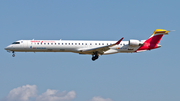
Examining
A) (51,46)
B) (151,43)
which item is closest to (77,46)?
(51,46)

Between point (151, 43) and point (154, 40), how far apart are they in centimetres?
74

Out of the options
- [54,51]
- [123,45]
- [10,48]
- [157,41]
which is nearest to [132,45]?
[123,45]

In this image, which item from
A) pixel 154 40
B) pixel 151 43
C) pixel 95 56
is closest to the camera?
pixel 95 56

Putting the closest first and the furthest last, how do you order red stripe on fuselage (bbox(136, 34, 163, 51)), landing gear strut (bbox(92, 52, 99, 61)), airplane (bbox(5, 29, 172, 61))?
1. airplane (bbox(5, 29, 172, 61))
2. landing gear strut (bbox(92, 52, 99, 61))
3. red stripe on fuselage (bbox(136, 34, 163, 51))

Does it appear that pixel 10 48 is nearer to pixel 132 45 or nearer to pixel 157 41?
pixel 132 45

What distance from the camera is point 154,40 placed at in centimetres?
5053

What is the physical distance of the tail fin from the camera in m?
49.9

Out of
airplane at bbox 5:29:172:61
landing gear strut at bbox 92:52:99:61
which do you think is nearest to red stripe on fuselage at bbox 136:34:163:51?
airplane at bbox 5:29:172:61

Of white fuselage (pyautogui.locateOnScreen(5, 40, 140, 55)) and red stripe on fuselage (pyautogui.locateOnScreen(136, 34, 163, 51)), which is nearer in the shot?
white fuselage (pyautogui.locateOnScreen(5, 40, 140, 55))

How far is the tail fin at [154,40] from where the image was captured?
49.9 metres

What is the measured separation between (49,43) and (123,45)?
10993 millimetres

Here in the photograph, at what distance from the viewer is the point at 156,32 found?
51062 mm

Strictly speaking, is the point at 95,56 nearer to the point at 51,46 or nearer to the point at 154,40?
the point at 51,46

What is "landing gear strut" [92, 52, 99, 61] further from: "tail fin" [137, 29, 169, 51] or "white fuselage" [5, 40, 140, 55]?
"tail fin" [137, 29, 169, 51]
